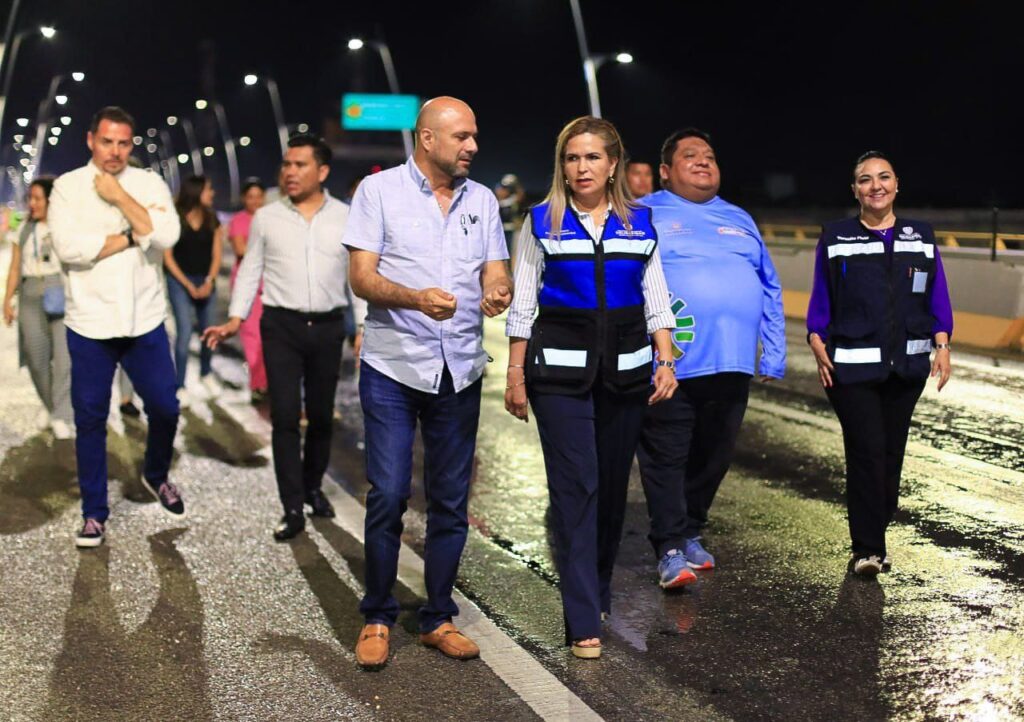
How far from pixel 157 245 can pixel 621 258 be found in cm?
290

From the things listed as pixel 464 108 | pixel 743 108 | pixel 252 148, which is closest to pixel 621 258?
pixel 464 108

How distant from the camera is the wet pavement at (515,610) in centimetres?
448

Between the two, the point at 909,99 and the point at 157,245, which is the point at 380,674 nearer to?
the point at 157,245

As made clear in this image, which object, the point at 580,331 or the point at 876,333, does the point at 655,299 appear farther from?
the point at 876,333

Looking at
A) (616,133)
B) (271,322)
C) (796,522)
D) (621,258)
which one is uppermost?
(616,133)

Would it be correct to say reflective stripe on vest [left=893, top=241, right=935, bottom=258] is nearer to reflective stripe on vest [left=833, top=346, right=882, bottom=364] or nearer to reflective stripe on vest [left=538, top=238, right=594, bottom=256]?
reflective stripe on vest [left=833, top=346, right=882, bottom=364]

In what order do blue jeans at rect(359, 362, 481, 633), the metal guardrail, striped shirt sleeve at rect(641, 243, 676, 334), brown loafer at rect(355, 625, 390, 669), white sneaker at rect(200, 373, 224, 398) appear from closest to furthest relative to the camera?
1. brown loafer at rect(355, 625, 390, 669)
2. blue jeans at rect(359, 362, 481, 633)
3. striped shirt sleeve at rect(641, 243, 676, 334)
4. white sneaker at rect(200, 373, 224, 398)
5. the metal guardrail

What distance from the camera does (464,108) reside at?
4.93 metres

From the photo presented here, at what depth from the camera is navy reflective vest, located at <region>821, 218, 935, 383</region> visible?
590cm

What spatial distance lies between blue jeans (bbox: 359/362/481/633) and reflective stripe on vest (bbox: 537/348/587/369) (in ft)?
1.20

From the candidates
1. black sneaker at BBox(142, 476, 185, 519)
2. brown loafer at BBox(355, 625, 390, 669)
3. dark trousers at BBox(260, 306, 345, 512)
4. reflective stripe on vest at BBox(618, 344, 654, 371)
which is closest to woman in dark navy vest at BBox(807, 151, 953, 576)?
reflective stripe on vest at BBox(618, 344, 654, 371)

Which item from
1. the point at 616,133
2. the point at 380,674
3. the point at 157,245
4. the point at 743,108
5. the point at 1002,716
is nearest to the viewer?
the point at 1002,716

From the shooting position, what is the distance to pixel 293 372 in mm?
6887

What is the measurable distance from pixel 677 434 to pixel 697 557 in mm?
601
